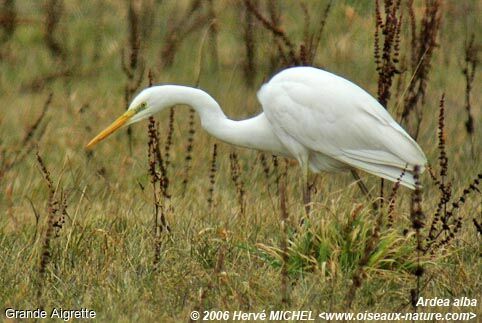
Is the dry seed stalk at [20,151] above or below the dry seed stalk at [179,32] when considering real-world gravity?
below

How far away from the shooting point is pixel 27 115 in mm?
9227

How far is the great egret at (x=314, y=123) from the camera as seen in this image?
6301 millimetres

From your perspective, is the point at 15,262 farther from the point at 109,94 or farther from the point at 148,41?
the point at 148,41

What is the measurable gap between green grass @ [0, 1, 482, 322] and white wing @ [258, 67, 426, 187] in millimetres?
230

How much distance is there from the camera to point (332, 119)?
644 centimetres

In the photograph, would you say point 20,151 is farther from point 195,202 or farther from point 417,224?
point 417,224

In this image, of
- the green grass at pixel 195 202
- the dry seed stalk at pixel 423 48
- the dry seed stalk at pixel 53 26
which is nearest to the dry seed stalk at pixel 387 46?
the green grass at pixel 195 202

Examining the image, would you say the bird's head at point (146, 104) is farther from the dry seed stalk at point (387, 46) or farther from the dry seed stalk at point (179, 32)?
the dry seed stalk at point (179, 32)

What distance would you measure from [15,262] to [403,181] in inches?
72.6

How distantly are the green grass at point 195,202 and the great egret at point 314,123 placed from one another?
0.78 feet

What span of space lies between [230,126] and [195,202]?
0.71 m

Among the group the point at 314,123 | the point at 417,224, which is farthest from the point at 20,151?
the point at 417,224

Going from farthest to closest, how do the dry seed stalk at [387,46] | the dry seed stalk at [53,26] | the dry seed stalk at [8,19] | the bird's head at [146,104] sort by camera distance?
the dry seed stalk at [8,19] < the dry seed stalk at [53,26] < the dry seed stalk at [387,46] < the bird's head at [146,104]

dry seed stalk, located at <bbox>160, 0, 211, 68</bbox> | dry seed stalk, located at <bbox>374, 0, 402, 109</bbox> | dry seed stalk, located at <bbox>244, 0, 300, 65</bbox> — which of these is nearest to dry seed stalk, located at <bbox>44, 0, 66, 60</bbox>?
dry seed stalk, located at <bbox>160, 0, 211, 68</bbox>
